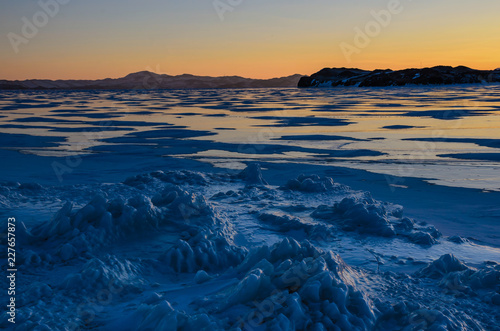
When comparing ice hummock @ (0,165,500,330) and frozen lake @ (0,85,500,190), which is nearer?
ice hummock @ (0,165,500,330)

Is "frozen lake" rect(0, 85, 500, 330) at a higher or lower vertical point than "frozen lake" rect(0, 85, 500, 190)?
higher

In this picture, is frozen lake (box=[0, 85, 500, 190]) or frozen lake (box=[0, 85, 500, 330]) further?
frozen lake (box=[0, 85, 500, 190])

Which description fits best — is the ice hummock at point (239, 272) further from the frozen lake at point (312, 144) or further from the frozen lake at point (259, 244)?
the frozen lake at point (312, 144)

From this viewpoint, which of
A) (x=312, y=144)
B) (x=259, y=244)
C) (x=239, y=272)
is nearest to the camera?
(x=239, y=272)

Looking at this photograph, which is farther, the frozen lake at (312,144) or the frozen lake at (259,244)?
the frozen lake at (312,144)

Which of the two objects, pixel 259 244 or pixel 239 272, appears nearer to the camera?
pixel 239 272

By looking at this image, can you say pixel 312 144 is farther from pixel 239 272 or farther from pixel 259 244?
pixel 239 272

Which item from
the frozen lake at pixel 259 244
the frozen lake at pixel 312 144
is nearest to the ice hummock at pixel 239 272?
the frozen lake at pixel 259 244

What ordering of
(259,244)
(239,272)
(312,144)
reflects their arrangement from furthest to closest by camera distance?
(312,144), (259,244), (239,272)

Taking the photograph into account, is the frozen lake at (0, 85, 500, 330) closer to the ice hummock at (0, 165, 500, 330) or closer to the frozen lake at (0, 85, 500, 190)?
the ice hummock at (0, 165, 500, 330)

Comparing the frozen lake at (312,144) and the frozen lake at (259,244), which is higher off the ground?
the frozen lake at (259,244)

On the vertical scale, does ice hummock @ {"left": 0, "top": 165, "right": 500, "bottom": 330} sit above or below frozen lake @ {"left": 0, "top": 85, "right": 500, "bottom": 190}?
above

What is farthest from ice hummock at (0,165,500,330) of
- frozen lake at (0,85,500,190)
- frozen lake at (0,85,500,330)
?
frozen lake at (0,85,500,190)

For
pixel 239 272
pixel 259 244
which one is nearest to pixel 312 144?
pixel 259 244
